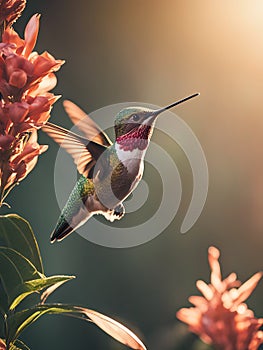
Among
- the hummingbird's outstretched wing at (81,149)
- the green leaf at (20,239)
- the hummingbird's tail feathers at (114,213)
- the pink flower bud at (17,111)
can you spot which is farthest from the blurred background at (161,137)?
the pink flower bud at (17,111)

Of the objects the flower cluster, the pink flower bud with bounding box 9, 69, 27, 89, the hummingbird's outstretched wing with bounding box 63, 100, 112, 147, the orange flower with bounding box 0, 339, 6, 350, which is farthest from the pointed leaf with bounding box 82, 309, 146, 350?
the hummingbird's outstretched wing with bounding box 63, 100, 112, 147

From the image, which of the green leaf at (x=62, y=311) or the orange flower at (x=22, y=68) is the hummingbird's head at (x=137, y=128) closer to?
the orange flower at (x=22, y=68)

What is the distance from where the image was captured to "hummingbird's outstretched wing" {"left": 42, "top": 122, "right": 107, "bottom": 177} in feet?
4.12

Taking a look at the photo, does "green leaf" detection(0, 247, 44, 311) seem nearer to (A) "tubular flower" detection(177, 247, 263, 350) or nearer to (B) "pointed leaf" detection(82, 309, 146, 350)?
(B) "pointed leaf" detection(82, 309, 146, 350)

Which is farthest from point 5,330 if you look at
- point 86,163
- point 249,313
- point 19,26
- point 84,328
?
point 19,26

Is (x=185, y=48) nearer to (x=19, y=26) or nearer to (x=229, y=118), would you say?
(x=229, y=118)

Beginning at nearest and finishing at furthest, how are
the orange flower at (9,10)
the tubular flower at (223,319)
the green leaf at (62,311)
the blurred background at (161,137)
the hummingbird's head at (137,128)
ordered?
1. the tubular flower at (223,319)
2. the green leaf at (62,311)
3. the orange flower at (9,10)
4. the hummingbird's head at (137,128)
5. the blurred background at (161,137)

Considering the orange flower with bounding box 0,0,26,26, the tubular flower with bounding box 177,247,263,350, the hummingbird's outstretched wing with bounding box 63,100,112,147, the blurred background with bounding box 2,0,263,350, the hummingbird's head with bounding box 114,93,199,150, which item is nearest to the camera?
the tubular flower with bounding box 177,247,263,350

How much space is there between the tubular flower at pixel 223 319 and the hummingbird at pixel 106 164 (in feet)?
1.61

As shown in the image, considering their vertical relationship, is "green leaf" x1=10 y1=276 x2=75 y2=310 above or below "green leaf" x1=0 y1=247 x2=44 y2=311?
below

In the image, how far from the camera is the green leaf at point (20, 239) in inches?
39.2

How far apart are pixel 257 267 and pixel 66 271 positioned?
3.74 ft

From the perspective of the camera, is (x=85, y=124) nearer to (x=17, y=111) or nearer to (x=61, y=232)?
(x=61, y=232)

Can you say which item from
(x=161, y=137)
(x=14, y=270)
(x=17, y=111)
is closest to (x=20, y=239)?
(x=14, y=270)
